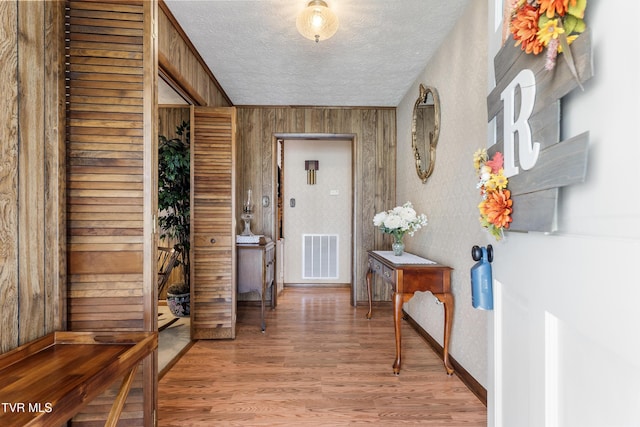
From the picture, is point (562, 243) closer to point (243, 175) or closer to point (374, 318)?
point (374, 318)

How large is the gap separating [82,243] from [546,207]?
1.72m

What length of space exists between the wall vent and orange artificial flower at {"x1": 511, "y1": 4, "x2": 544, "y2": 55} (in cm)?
434

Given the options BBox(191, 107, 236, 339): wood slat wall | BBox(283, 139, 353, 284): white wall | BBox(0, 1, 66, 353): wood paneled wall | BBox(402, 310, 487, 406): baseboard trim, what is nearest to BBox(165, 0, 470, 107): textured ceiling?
BBox(191, 107, 236, 339): wood slat wall

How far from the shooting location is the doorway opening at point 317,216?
4.98 metres

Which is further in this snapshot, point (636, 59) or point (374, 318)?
point (374, 318)

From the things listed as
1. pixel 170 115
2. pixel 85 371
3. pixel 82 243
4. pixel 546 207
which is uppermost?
pixel 170 115

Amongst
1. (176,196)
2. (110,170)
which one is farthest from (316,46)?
(176,196)

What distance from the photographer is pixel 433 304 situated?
2.75 m

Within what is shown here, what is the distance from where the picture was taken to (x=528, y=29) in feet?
2.33

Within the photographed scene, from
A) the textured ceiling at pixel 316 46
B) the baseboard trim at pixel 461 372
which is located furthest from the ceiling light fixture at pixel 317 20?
the baseboard trim at pixel 461 372

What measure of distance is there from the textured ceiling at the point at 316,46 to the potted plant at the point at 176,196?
2.80 feet

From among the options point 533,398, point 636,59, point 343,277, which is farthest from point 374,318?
point 636,59

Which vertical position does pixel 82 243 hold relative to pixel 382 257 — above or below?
above

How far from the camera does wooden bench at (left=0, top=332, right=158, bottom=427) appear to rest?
0.82 metres
